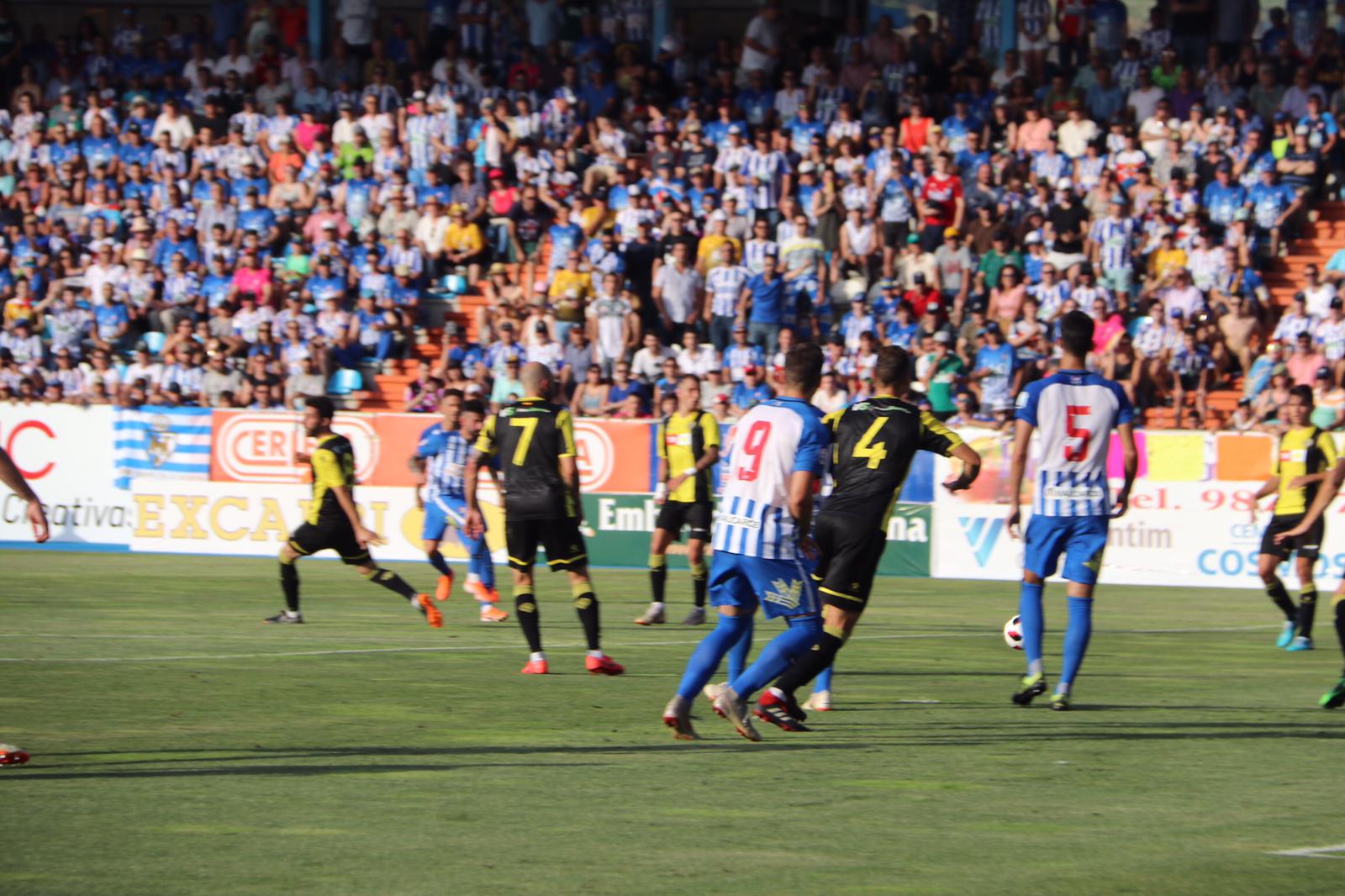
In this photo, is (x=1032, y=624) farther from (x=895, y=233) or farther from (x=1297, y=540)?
(x=895, y=233)

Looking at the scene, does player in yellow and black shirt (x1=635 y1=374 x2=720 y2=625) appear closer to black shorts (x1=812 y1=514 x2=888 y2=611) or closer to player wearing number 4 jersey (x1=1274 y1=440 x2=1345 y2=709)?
player wearing number 4 jersey (x1=1274 y1=440 x2=1345 y2=709)

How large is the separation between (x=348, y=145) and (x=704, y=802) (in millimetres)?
25244

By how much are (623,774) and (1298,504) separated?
1017 centimetres

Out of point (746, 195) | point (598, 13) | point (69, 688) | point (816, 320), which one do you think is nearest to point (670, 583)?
point (816, 320)

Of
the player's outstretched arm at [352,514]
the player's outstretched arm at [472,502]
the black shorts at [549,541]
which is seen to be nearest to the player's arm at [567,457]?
the black shorts at [549,541]

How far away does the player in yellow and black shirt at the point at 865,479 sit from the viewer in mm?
10078

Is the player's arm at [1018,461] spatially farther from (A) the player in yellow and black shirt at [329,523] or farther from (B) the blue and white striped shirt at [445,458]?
(B) the blue and white striped shirt at [445,458]

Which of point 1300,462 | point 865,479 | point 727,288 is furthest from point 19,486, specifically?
point 727,288

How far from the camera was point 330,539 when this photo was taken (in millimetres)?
17250

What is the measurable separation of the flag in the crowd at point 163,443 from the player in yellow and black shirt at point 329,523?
404 inches

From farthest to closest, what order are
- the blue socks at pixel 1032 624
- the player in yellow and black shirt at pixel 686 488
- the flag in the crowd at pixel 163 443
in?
1. the flag in the crowd at pixel 163 443
2. the player in yellow and black shirt at pixel 686 488
3. the blue socks at pixel 1032 624

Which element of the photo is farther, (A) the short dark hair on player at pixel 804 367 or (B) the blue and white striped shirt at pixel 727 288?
(B) the blue and white striped shirt at pixel 727 288

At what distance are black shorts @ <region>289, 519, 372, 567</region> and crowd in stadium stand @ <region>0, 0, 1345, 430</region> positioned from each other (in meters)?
9.02

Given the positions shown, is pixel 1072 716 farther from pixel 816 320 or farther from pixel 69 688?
pixel 816 320
